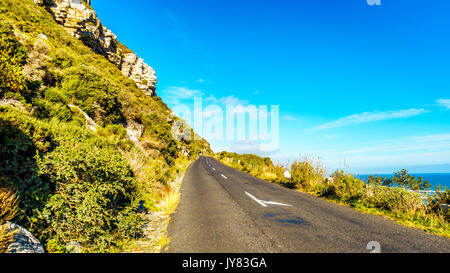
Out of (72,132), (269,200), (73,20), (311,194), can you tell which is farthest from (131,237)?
(73,20)

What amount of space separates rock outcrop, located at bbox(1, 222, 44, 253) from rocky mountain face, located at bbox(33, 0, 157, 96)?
4074cm

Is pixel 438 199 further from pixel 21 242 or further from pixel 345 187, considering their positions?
pixel 21 242

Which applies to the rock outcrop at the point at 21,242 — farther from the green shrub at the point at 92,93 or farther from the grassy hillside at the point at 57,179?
the green shrub at the point at 92,93

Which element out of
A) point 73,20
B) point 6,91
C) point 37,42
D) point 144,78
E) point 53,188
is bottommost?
point 53,188

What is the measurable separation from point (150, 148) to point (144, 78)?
132ft

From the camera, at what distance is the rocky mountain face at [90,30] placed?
3136 cm

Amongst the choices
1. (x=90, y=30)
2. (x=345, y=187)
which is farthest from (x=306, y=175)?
(x=90, y=30)

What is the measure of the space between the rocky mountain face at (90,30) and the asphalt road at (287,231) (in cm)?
4060

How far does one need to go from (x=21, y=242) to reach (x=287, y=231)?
4.87 metres

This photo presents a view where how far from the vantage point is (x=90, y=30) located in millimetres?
34031

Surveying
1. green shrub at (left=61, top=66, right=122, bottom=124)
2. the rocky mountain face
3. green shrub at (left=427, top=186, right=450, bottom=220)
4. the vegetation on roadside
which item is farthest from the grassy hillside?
the rocky mountain face

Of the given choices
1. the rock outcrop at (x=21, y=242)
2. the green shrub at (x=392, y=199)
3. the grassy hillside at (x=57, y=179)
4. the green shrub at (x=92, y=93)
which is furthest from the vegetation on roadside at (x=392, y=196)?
the green shrub at (x=92, y=93)

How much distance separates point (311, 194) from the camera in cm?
936
